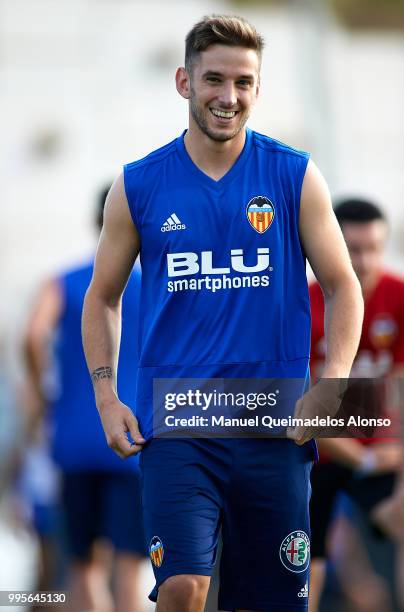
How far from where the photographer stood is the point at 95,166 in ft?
74.9

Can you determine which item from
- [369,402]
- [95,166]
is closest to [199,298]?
[369,402]

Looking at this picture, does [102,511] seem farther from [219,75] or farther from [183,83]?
[219,75]

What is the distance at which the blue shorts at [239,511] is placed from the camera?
480 cm

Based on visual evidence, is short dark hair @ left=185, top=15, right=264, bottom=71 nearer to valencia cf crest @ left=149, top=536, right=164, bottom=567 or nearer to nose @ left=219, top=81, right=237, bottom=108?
nose @ left=219, top=81, right=237, bottom=108

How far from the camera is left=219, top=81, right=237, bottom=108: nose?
4.85 m

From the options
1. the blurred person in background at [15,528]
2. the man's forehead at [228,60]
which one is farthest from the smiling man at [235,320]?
the blurred person in background at [15,528]

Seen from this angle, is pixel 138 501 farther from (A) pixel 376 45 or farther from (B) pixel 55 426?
(A) pixel 376 45

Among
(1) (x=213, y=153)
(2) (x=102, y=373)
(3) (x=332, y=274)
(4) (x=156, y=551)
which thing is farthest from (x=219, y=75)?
(4) (x=156, y=551)

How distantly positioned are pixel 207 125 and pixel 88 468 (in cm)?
331

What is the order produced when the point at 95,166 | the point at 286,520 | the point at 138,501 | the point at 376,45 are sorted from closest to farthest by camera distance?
the point at 286,520 < the point at 138,501 < the point at 95,166 < the point at 376,45

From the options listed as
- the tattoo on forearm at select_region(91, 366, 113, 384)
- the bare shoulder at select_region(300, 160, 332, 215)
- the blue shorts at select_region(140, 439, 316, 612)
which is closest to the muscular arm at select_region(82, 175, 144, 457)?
the tattoo on forearm at select_region(91, 366, 113, 384)

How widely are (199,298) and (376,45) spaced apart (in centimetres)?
2035

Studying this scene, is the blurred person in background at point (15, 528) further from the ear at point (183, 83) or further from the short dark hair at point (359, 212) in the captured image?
the ear at point (183, 83)

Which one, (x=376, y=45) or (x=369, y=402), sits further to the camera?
(x=376, y=45)
